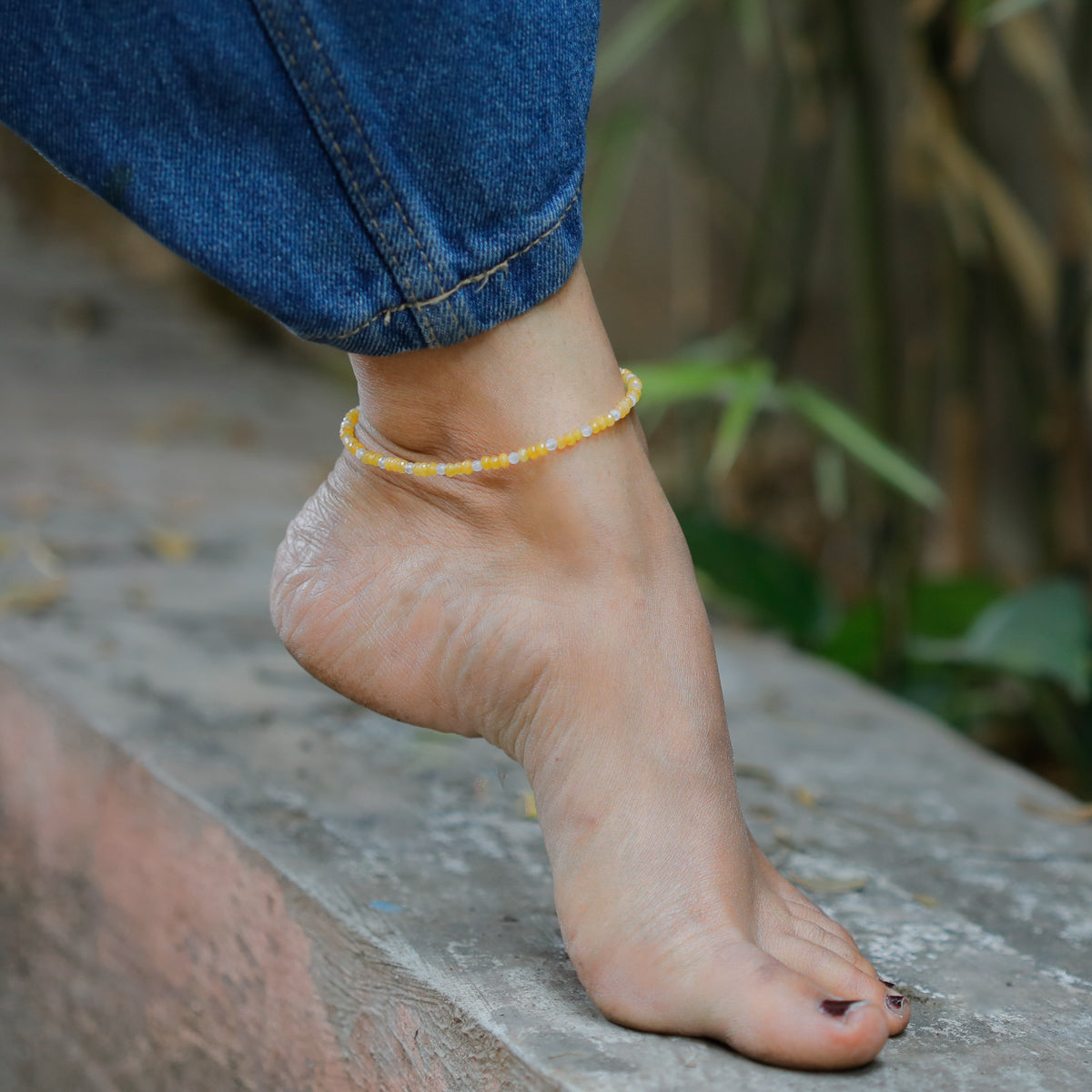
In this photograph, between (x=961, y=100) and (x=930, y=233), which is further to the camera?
(x=930, y=233)

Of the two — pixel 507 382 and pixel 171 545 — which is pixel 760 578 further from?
pixel 507 382

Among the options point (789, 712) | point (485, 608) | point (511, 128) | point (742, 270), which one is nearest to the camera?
point (511, 128)

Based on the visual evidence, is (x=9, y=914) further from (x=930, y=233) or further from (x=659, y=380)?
(x=930, y=233)

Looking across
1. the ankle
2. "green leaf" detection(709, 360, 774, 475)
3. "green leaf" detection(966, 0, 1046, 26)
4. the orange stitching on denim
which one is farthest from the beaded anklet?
"green leaf" detection(966, 0, 1046, 26)

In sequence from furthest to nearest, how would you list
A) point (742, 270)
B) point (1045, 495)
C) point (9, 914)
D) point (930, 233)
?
point (742, 270) → point (930, 233) → point (1045, 495) → point (9, 914)

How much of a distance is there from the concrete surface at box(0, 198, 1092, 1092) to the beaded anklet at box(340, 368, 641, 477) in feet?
0.80

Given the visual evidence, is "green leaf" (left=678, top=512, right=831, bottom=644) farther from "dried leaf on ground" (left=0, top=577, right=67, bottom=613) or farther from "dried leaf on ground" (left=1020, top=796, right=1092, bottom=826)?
"dried leaf on ground" (left=0, top=577, right=67, bottom=613)

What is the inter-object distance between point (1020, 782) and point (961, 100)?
A: 0.81m

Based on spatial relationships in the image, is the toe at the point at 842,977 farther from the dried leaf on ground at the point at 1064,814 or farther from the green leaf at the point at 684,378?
the green leaf at the point at 684,378

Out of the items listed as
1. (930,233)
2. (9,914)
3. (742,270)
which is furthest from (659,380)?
(742,270)

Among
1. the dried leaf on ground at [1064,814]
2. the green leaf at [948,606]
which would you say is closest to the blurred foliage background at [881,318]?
the green leaf at [948,606]

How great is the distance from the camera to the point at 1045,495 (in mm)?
1635

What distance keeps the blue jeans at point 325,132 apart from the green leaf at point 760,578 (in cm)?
88

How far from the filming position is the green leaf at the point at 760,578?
141 cm
